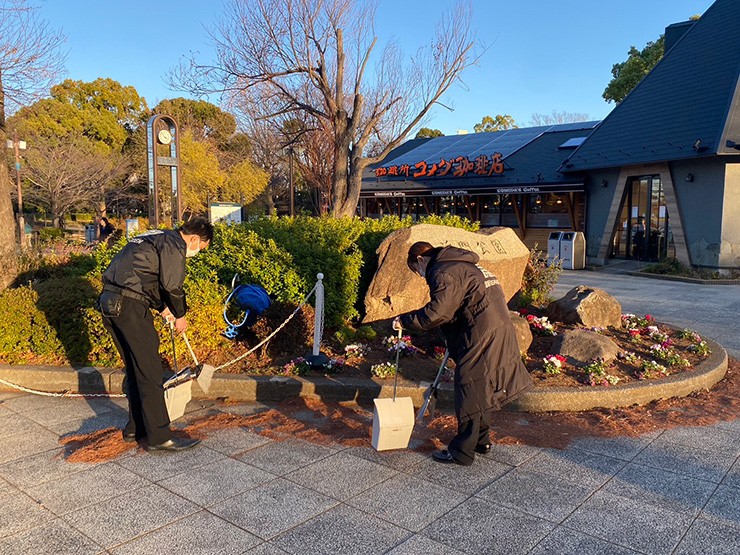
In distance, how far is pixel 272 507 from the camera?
3.45 metres

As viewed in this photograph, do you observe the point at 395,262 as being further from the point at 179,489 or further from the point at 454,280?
the point at 179,489

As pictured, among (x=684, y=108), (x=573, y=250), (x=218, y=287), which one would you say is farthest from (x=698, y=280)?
(x=218, y=287)

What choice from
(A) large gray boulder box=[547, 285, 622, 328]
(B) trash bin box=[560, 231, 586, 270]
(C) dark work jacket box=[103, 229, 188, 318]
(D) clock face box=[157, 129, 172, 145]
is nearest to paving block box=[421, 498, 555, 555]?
(C) dark work jacket box=[103, 229, 188, 318]

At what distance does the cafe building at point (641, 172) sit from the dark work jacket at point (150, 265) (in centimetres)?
1476

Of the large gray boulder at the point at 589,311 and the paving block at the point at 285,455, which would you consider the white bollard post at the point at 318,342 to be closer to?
the paving block at the point at 285,455

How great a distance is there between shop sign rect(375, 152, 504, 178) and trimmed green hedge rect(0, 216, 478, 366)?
17108 mm

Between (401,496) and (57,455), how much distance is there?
8.54ft

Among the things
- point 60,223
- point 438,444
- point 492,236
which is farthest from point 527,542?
point 60,223

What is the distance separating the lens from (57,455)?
14.0ft

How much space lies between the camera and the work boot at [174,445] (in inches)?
168

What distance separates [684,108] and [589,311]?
41.0 feet

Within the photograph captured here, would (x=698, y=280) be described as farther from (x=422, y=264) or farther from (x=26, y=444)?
(x=26, y=444)

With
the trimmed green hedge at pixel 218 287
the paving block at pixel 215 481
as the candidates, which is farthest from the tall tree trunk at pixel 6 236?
the paving block at pixel 215 481

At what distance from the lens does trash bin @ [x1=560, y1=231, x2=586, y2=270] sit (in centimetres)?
1845
